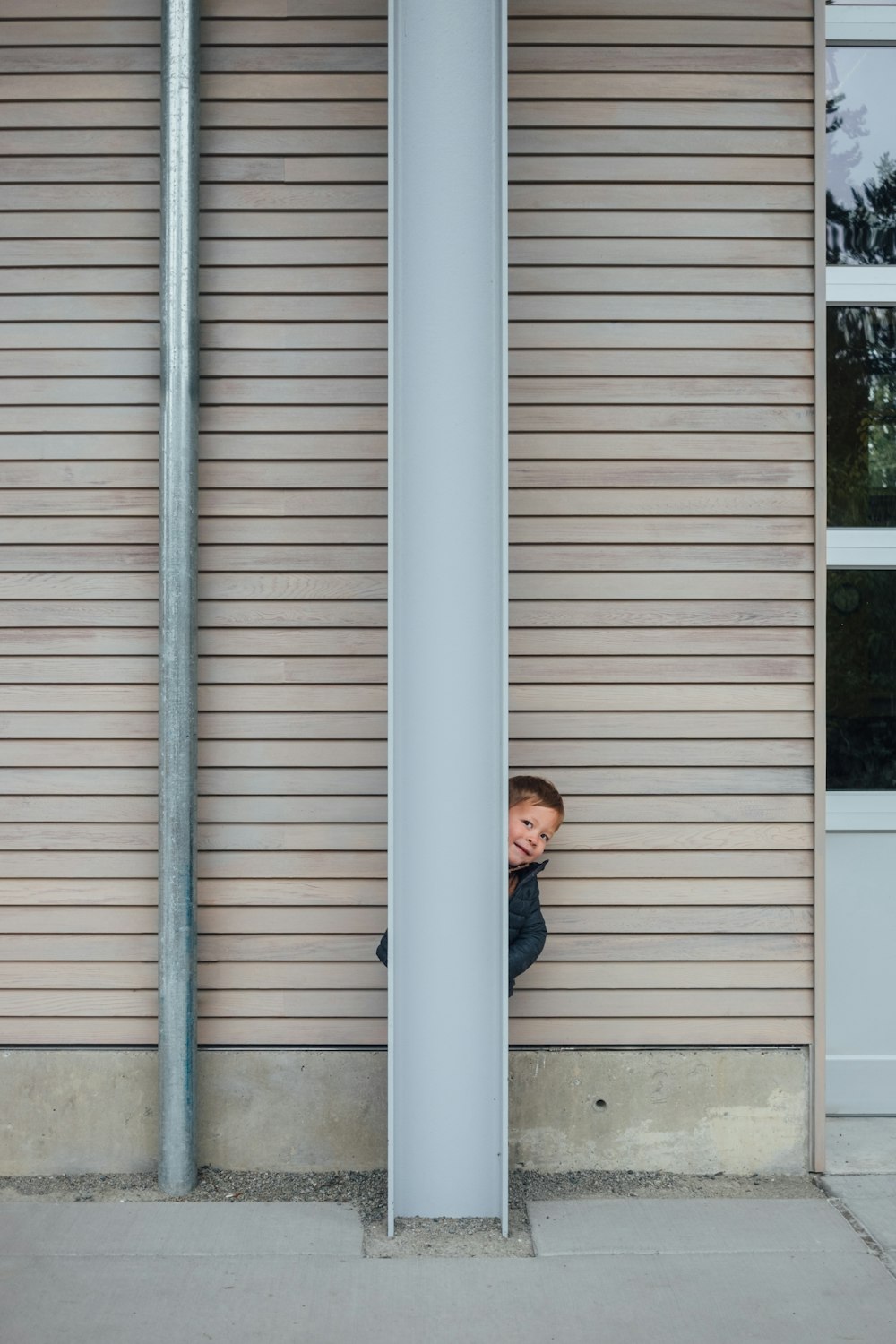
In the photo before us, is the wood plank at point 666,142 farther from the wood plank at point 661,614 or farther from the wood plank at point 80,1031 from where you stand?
the wood plank at point 80,1031

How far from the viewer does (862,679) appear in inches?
166

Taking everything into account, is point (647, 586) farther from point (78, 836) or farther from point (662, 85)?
point (78, 836)

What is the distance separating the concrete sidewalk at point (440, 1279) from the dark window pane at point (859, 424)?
7.66ft

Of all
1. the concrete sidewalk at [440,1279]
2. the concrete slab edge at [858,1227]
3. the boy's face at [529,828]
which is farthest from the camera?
the boy's face at [529,828]

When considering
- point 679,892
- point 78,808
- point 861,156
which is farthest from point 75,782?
point 861,156

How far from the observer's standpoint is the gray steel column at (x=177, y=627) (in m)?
3.64

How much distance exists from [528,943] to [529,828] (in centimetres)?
35

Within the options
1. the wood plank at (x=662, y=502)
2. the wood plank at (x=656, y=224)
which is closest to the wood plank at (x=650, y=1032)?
the wood plank at (x=662, y=502)

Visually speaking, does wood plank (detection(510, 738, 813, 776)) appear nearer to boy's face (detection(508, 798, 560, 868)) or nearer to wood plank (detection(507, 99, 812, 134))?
boy's face (detection(508, 798, 560, 868))

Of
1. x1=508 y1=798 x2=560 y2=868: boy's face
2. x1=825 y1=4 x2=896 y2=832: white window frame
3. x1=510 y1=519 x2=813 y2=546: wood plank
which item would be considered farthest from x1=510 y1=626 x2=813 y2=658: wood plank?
x1=508 y1=798 x2=560 y2=868: boy's face

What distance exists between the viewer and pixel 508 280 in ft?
12.6

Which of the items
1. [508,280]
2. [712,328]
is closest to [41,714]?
[508,280]

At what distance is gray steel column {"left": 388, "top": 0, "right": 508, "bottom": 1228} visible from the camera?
3350 millimetres

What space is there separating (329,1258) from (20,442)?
269 cm
